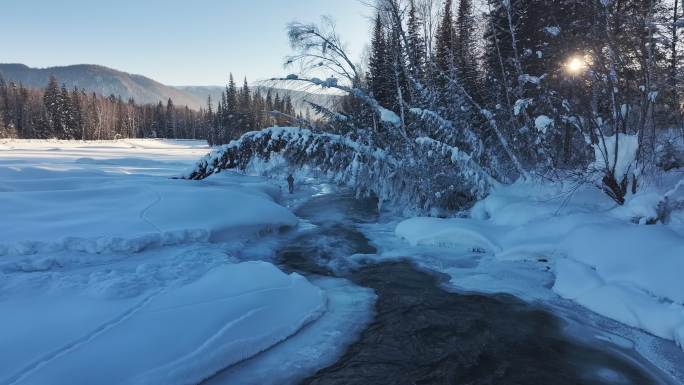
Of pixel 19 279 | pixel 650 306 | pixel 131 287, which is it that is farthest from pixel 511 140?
pixel 19 279

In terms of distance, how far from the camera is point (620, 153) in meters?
8.47

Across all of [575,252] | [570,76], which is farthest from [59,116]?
[575,252]

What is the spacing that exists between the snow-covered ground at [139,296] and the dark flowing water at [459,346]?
392 millimetres

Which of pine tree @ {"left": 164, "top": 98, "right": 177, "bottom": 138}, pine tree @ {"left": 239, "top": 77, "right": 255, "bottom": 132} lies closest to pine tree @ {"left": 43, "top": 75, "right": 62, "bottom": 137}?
pine tree @ {"left": 239, "top": 77, "right": 255, "bottom": 132}

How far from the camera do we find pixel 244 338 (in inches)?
Answer: 181

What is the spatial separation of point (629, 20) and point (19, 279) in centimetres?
1113

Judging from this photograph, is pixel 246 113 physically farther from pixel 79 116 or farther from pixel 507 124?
pixel 507 124

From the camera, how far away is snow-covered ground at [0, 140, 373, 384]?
3893 millimetres

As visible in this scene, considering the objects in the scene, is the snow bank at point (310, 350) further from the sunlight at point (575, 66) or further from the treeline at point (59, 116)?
the treeline at point (59, 116)

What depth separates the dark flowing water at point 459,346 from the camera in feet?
14.1

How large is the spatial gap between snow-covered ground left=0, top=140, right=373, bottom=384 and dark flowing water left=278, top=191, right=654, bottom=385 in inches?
15.4

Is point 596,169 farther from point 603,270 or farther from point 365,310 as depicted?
point 365,310

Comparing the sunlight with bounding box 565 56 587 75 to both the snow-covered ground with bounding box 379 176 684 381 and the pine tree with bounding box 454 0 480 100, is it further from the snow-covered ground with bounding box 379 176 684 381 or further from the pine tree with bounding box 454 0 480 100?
the pine tree with bounding box 454 0 480 100

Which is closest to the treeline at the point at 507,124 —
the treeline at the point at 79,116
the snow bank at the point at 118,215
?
the snow bank at the point at 118,215
